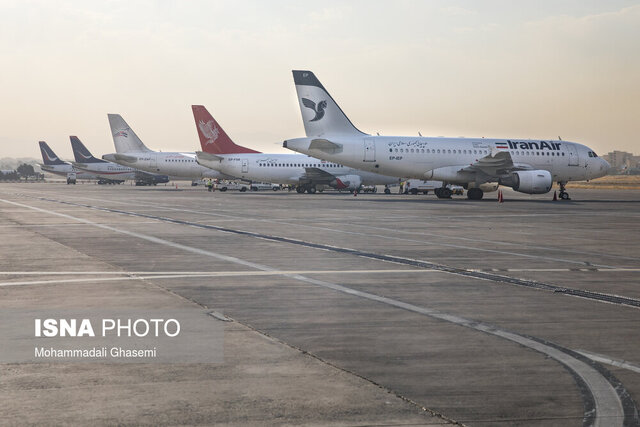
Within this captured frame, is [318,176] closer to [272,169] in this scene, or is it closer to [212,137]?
[272,169]

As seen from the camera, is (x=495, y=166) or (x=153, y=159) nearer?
(x=495, y=166)

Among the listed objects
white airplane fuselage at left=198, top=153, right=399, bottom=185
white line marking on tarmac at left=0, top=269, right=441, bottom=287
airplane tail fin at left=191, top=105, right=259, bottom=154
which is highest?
airplane tail fin at left=191, top=105, right=259, bottom=154

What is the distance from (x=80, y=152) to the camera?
13775cm

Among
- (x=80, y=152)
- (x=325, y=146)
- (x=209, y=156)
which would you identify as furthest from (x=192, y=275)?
(x=80, y=152)

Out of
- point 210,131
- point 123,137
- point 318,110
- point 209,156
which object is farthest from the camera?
point 123,137

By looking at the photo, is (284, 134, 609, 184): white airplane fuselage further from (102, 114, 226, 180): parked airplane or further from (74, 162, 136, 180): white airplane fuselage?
(74, 162, 136, 180): white airplane fuselage

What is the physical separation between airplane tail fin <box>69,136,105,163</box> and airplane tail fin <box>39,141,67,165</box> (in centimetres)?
2365

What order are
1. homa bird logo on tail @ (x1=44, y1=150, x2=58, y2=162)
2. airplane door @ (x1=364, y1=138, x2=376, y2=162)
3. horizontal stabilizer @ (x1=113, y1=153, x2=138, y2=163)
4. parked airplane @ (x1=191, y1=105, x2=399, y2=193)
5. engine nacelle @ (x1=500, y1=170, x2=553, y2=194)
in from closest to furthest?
engine nacelle @ (x1=500, y1=170, x2=553, y2=194), airplane door @ (x1=364, y1=138, x2=376, y2=162), parked airplane @ (x1=191, y1=105, x2=399, y2=193), horizontal stabilizer @ (x1=113, y1=153, x2=138, y2=163), homa bird logo on tail @ (x1=44, y1=150, x2=58, y2=162)

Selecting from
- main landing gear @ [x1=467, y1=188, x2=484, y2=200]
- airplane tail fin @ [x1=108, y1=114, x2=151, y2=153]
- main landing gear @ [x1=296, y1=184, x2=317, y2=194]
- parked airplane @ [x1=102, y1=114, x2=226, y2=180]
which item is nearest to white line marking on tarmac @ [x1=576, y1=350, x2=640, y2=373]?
main landing gear @ [x1=467, y1=188, x2=484, y2=200]

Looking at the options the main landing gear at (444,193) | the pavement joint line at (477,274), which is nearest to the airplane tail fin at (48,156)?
the main landing gear at (444,193)

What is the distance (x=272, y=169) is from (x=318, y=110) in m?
22.7

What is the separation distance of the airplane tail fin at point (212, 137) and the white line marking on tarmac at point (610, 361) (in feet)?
233

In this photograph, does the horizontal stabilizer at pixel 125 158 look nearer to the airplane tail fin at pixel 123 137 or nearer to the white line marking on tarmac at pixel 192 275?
the airplane tail fin at pixel 123 137

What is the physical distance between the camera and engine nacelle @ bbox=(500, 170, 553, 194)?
52312 mm
